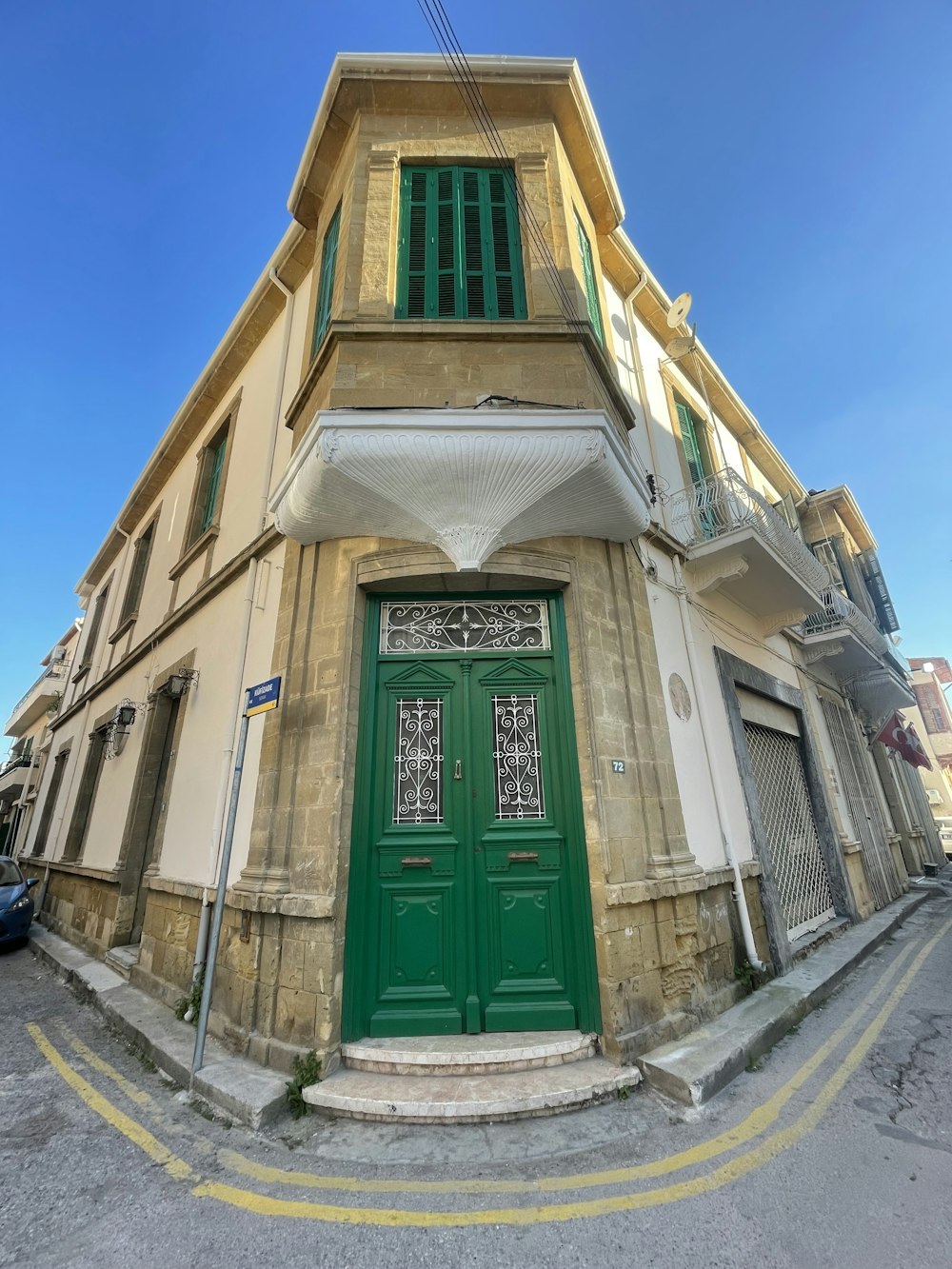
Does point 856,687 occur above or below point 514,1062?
above

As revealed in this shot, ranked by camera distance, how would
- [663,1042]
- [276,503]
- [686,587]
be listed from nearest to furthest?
[663,1042] < [276,503] < [686,587]

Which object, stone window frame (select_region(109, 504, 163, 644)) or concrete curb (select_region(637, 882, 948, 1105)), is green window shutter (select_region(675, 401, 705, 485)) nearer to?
concrete curb (select_region(637, 882, 948, 1105))

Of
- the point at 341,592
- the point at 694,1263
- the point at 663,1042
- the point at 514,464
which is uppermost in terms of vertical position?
the point at 514,464

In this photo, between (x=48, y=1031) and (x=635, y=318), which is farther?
(x=635, y=318)

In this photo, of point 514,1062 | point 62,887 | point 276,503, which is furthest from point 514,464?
point 62,887

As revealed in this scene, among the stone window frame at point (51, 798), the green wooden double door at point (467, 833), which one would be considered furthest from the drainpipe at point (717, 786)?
the stone window frame at point (51, 798)

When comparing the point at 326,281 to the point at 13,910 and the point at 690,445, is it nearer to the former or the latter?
the point at 690,445

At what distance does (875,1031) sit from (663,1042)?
2118 millimetres

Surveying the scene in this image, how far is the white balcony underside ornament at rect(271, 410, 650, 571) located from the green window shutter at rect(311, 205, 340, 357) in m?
2.74

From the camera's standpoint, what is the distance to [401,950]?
13.6 feet

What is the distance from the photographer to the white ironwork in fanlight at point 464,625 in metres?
4.87

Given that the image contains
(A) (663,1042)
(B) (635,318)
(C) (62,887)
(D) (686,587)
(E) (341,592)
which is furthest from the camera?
(C) (62,887)

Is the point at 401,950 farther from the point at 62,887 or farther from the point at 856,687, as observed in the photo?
the point at 856,687

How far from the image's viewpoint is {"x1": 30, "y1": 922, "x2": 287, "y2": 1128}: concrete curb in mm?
3355
